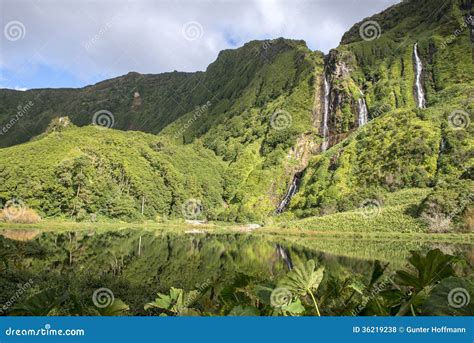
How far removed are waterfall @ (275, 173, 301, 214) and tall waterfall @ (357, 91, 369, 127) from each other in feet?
68.0

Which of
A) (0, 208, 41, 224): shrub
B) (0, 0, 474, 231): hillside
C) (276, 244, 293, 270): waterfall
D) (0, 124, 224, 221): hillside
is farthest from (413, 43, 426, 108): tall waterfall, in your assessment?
(0, 208, 41, 224): shrub

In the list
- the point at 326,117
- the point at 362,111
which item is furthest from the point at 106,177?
the point at 362,111

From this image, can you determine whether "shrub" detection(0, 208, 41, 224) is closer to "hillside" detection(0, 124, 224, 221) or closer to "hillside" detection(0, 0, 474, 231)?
"hillside" detection(0, 124, 224, 221)

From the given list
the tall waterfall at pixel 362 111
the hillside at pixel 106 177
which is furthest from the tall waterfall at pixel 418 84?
the hillside at pixel 106 177

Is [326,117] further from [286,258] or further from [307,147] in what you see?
[286,258]

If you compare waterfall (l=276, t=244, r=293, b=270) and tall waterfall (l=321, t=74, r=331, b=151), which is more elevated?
tall waterfall (l=321, t=74, r=331, b=151)

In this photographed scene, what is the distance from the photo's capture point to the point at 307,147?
366 ft

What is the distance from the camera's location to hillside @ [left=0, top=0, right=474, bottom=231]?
73.9m

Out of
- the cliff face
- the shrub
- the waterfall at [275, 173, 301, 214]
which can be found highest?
the cliff face

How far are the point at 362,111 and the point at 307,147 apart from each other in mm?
16558

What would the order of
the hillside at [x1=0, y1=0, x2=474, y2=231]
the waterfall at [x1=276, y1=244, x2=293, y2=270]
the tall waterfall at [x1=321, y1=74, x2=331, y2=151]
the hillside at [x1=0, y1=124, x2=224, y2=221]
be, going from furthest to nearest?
1. the tall waterfall at [x1=321, y1=74, x2=331, y2=151]
2. the hillside at [x1=0, y1=124, x2=224, y2=221]
3. the hillside at [x1=0, y1=0, x2=474, y2=231]
4. the waterfall at [x1=276, y1=244, x2=293, y2=270]

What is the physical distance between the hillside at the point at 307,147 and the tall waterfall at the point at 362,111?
0.89 feet

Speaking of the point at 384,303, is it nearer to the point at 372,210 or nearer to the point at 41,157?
the point at 372,210

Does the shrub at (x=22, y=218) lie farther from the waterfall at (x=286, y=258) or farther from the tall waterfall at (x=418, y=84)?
the tall waterfall at (x=418, y=84)
